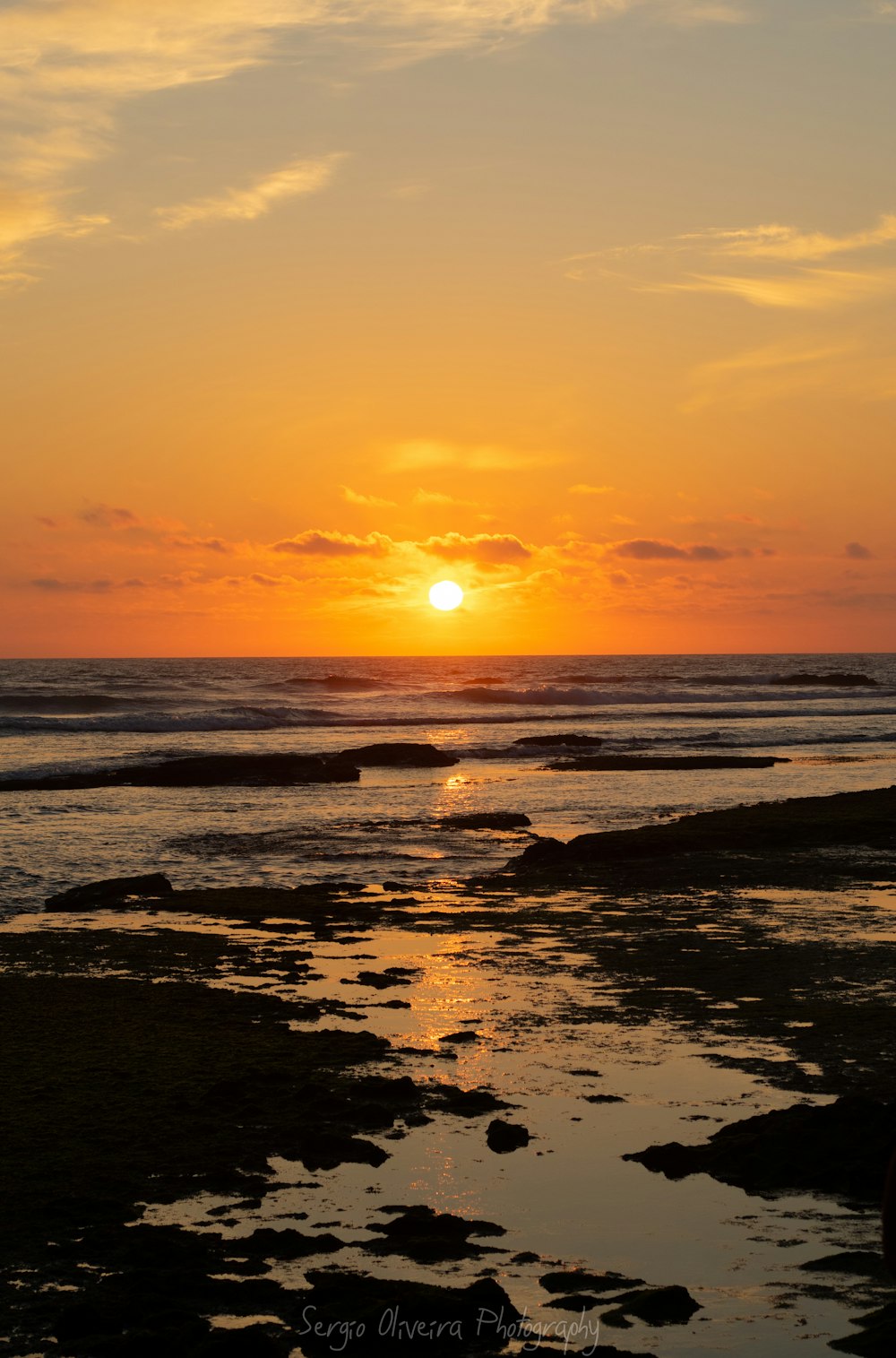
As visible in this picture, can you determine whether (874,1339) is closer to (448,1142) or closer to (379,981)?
(448,1142)

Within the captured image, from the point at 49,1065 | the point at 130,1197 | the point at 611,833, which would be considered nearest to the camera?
the point at 130,1197

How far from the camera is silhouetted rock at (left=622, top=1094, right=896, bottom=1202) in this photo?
22.9 ft

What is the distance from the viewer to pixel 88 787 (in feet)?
112

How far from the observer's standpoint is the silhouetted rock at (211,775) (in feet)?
115

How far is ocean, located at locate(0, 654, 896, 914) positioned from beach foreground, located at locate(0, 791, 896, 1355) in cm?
612

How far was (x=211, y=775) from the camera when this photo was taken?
36.5 meters

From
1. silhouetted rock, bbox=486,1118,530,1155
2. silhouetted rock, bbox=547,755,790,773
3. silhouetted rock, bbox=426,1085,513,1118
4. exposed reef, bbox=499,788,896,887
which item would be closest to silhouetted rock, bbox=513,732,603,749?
silhouetted rock, bbox=547,755,790,773

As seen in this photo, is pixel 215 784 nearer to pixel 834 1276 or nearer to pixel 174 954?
pixel 174 954

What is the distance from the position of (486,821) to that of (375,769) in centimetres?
1582

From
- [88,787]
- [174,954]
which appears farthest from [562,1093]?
[88,787]

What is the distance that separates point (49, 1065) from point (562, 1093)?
12.6 ft

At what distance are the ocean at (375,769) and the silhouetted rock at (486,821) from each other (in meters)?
0.32

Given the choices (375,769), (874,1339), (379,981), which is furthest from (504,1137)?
(375,769)

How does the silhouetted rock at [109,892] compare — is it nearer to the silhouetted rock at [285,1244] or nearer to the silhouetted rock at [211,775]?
the silhouetted rock at [285,1244]
